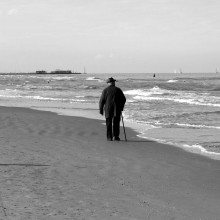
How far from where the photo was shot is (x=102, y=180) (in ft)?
21.5

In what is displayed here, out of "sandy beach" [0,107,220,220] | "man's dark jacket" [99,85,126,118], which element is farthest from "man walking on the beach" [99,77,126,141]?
"sandy beach" [0,107,220,220]

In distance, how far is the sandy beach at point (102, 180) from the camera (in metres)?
5.02

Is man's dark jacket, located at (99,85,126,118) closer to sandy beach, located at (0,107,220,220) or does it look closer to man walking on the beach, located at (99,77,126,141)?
man walking on the beach, located at (99,77,126,141)

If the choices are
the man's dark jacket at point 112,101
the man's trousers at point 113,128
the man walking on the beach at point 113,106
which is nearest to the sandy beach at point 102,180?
the man's trousers at point 113,128

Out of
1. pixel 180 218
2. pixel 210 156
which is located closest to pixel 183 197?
pixel 180 218

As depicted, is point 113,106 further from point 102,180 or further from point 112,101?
point 102,180

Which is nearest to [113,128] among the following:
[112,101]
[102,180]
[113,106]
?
[113,106]

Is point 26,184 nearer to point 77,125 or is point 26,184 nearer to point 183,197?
point 183,197

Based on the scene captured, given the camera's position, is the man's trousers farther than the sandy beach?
Yes

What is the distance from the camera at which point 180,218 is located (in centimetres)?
493

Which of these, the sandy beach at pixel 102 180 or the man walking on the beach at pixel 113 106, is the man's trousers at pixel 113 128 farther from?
the sandy beach at pixel 102 180

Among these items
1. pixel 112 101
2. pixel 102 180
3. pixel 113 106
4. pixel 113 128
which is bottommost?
pixel 102 180

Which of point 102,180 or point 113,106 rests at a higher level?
point 113,106

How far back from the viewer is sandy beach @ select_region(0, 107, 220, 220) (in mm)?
5020
